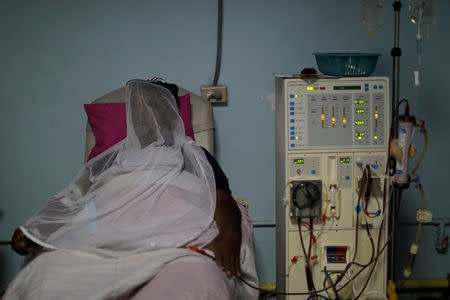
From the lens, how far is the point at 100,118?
7.02ft

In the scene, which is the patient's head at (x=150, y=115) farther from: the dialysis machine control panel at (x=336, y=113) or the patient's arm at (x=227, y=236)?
the dialysis machine control panel at (x=336, y=113)

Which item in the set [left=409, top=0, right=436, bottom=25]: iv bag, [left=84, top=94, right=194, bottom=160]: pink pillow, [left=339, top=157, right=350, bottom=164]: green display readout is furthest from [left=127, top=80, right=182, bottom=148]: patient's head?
[left=409, top=0, right=436, bottom=25]: iv bag

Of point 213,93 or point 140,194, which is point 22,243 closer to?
point 140,194

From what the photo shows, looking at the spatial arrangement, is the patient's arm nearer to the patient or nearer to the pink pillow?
the patient

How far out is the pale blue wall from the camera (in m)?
2.28

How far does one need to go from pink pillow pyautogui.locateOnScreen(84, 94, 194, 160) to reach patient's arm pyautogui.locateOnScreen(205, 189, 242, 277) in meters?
0.53

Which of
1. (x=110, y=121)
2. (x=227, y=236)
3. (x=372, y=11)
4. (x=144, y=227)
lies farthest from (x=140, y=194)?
(x=372, y=11)

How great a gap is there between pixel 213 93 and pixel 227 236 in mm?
1003

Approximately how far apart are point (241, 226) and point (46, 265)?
748 mm

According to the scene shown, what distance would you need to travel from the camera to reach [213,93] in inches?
90.0

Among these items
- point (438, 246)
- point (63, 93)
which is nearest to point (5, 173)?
point (63, 93)

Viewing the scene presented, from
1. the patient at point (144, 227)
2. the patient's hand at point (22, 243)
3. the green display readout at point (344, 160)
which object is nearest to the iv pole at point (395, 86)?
the green display readout at point (344, 160)

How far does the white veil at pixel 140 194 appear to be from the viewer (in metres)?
1.41

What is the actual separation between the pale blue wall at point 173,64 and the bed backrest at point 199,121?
0.13 m
